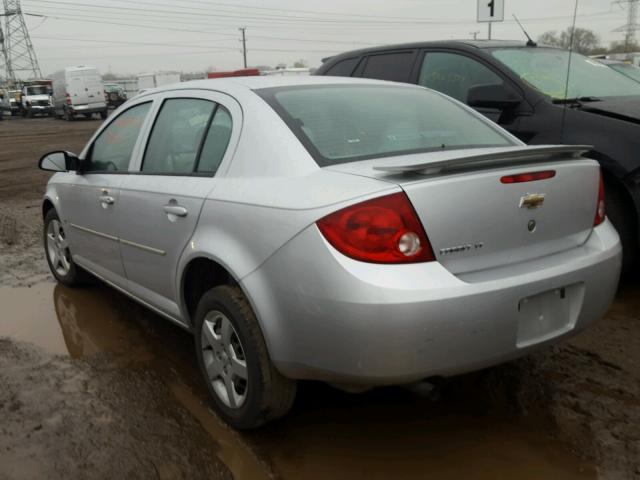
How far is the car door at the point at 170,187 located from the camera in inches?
115

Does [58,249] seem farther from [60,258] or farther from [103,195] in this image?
[103,195]

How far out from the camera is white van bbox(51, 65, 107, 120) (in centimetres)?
3341

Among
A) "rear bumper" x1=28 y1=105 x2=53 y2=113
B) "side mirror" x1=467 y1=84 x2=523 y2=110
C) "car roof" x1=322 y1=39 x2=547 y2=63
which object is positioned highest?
"car roof" x1=322 y1=39 x2=547 y2=63

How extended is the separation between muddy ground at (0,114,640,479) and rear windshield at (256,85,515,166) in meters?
1.11

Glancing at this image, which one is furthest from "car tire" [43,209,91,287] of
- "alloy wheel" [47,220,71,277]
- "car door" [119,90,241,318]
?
"car door" [119,90,241,318]

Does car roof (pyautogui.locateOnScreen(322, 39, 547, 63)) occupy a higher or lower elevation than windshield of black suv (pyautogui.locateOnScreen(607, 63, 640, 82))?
higher

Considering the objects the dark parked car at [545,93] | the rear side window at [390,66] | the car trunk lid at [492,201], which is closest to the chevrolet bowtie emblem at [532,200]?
the car trunk lid at [492,201]

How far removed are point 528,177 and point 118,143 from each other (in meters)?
2.66

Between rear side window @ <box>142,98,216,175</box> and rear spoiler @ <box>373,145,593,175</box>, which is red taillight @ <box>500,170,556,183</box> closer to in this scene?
rear spoiler @ <box>373,145,593,175</box>

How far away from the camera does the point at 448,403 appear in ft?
9.68

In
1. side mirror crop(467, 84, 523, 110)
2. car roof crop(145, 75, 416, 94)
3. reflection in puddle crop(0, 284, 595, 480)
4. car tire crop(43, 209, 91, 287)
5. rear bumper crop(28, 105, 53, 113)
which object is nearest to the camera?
reflection in puddle crop(0, 284, 595, 480)

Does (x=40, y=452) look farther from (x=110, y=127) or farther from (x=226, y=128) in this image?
(x=110, y=127)

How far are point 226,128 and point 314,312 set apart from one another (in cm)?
116

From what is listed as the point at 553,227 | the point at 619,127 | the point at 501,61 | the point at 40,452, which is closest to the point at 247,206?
the point at 553,227
